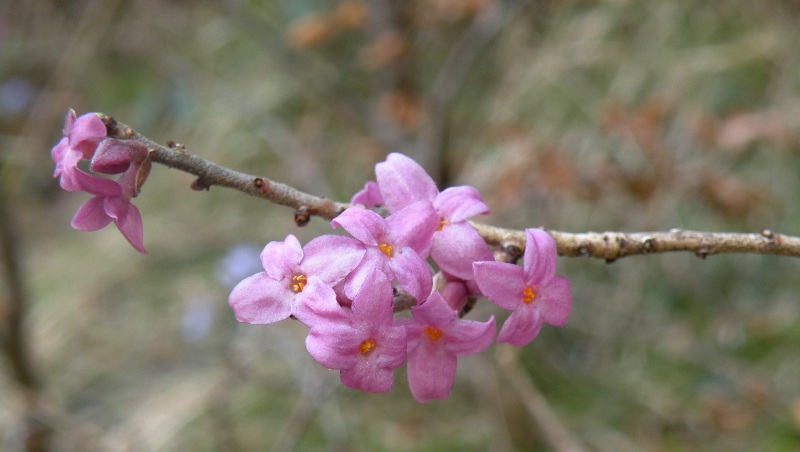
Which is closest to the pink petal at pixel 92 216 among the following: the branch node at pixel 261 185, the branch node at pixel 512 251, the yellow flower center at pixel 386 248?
the branch node at pixel 261 185

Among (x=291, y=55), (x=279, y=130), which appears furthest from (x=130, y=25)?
(x=279, y=130)

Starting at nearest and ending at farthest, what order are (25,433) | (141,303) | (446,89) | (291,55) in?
Answer: (25,433), (446,89), (291,55), (141,303)

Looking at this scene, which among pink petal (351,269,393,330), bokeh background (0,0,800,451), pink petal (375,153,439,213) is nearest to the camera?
pink petal (351,269,393,330)

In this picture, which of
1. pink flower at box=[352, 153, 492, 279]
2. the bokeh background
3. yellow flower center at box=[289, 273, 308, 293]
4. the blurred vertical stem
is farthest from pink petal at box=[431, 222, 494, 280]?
the blurred vertical stem

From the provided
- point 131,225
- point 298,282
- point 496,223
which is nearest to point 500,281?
point 298,282

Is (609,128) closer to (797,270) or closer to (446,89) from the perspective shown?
(446,89)

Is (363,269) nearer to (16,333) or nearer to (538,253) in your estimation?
(538,253)

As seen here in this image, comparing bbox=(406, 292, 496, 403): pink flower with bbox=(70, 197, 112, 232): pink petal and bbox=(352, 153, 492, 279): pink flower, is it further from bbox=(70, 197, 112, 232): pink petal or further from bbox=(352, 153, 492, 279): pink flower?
bbox=(70, 197, 112, 232): pink petal

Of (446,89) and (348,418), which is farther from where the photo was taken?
(348,418)
